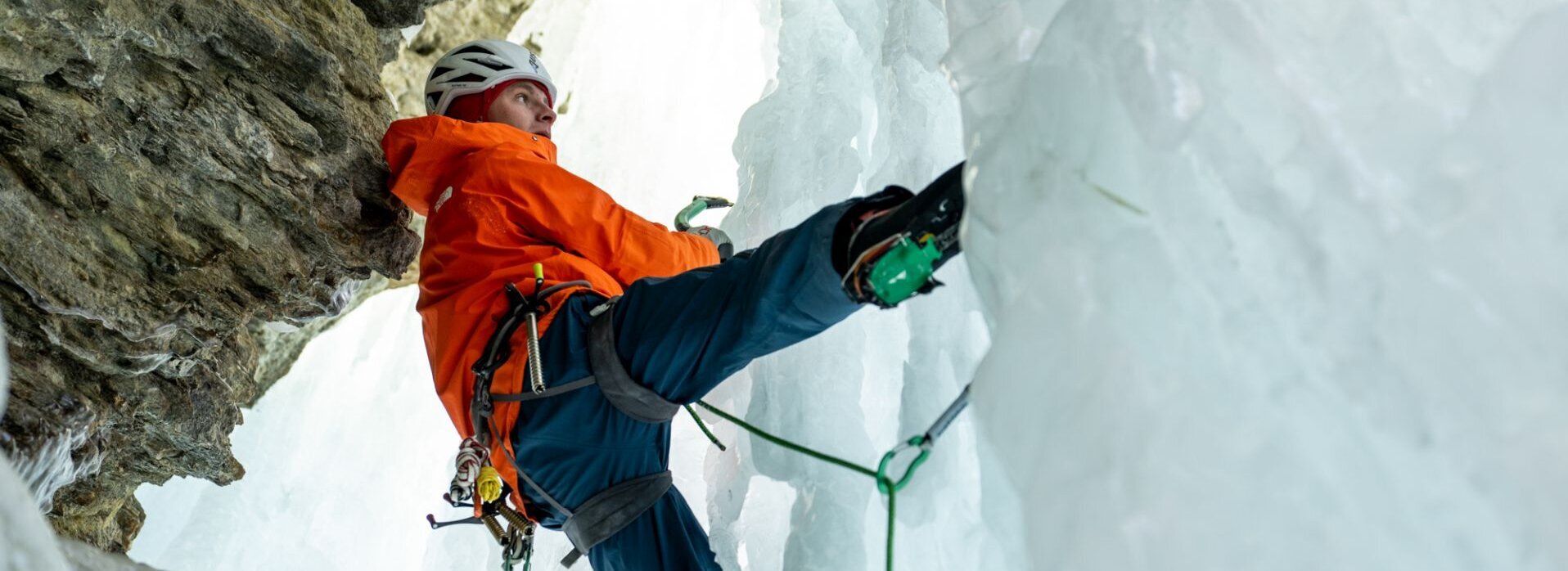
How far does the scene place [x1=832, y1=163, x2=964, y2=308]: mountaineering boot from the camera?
1673 millimetres

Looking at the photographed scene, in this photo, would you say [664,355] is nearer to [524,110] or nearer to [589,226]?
[589,226]

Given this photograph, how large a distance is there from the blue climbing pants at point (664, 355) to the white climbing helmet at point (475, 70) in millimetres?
1199

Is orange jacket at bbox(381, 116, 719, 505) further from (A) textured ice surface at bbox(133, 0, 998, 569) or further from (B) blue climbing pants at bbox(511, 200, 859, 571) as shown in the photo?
(A) textured ice surface at bbox(133, 0, 998, 569)

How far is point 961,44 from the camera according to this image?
156 cm

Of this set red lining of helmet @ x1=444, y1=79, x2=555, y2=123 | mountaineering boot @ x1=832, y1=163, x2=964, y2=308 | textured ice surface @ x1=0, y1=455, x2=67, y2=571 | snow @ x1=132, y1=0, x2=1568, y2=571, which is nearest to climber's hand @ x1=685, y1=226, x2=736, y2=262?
red lining of helmet @ x1=444, y1=79, x2=555, y2=123

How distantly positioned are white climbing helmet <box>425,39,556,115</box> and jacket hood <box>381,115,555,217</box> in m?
0.22

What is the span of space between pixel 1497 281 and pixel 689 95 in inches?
237

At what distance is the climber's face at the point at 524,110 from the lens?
339cm

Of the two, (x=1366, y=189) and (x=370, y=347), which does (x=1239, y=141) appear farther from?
(x=370, y=347)

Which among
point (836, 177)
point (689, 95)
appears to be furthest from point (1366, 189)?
point (689, 95)

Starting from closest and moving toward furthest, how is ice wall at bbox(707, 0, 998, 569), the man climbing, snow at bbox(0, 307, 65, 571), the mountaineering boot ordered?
snow at bbox(0, 307, 65, 571), the mountaineering boot, the man climbing, ice wall at bbox(707, 0, 998, 569)

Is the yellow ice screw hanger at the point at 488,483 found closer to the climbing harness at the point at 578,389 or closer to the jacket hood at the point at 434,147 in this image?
the climbing harness at the point at 578,389

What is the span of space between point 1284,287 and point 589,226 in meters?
1.82

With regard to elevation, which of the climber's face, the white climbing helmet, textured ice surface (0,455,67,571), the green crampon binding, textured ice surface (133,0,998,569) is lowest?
textured ice surface (133,0,998,569)
